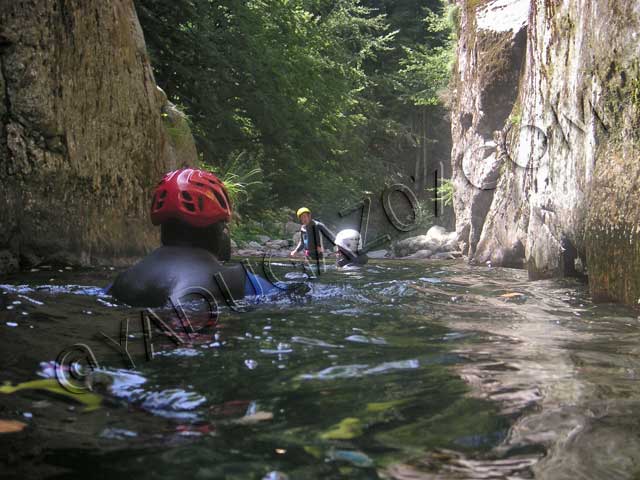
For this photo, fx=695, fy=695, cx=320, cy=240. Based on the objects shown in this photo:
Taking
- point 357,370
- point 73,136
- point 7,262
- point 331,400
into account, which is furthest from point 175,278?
point 73,136

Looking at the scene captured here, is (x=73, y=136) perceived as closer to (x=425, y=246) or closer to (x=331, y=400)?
(x=331, y=400)

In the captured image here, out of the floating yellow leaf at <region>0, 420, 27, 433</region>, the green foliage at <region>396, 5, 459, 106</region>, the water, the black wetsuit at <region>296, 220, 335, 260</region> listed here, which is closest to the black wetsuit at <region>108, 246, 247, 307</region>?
the water

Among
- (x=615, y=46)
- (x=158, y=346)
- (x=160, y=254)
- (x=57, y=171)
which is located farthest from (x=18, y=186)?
(x=615, y=46)

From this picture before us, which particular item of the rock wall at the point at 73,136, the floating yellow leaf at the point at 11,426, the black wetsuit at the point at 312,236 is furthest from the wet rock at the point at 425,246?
the floating yellow leaf at the point at 11,426

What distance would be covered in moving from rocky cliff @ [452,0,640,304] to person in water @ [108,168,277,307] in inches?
95.2

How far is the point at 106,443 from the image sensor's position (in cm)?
165

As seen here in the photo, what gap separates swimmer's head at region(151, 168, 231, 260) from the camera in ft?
13.1

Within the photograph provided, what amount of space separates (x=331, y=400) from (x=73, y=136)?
5.63 m

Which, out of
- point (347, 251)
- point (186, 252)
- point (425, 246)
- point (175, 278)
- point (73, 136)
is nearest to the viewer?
point (175, 278)

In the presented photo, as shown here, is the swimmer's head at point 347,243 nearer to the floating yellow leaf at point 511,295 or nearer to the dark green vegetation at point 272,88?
the floating yellow leaf at point 511,295

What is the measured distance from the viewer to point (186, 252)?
158 inches

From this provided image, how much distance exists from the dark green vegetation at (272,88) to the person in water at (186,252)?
417 inches

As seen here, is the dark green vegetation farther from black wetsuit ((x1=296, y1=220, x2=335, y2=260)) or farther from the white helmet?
the white helmet

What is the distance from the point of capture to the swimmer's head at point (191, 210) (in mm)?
3980
